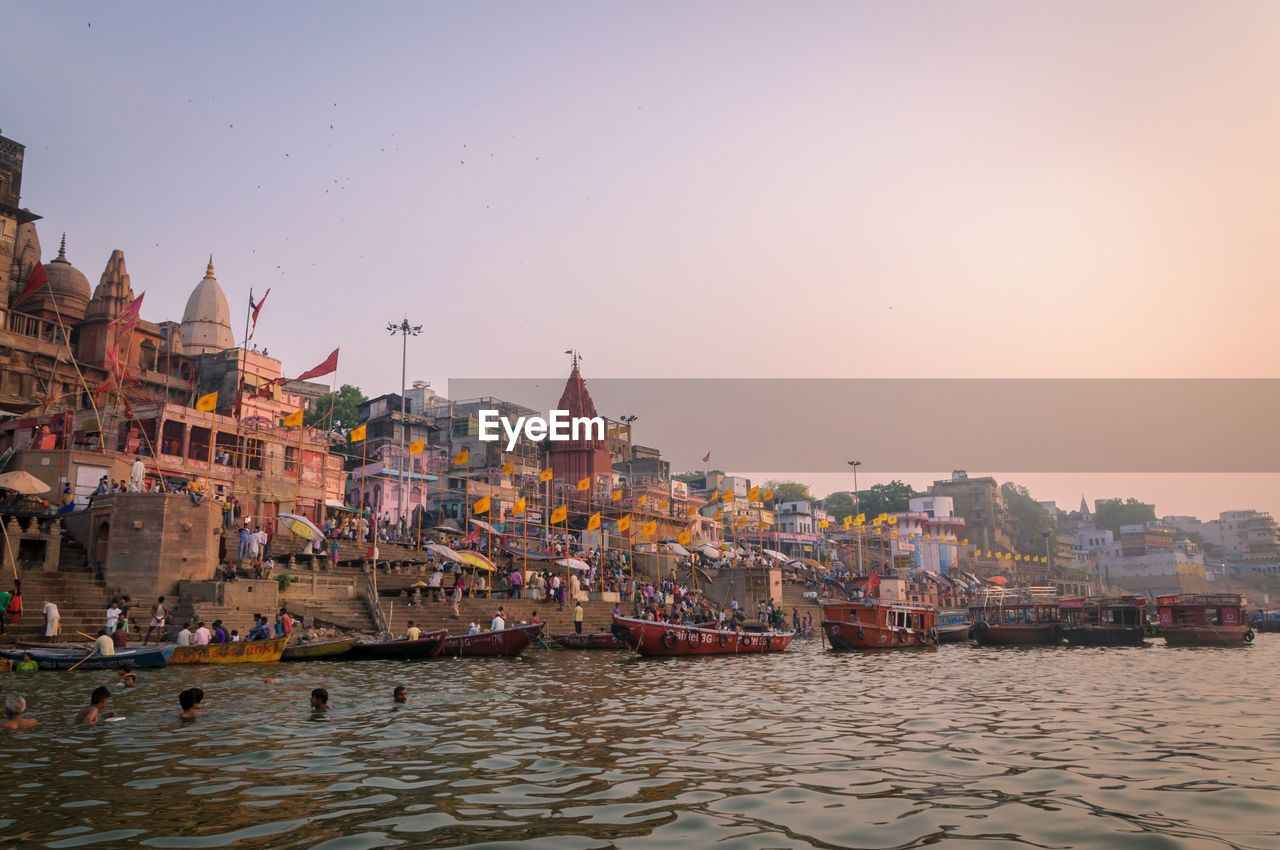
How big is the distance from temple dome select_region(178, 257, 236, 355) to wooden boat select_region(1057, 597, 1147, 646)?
44.4m

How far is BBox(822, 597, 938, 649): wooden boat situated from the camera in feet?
110

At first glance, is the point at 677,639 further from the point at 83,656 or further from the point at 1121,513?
the point at 1121,513

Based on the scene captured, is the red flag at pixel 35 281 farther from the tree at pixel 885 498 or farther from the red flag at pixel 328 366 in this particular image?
the tree at pixel 885 498

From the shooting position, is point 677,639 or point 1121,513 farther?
point 1121,513

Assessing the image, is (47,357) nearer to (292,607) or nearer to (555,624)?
(292,607)

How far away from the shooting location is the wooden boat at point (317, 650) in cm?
2248

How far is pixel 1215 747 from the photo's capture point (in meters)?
11.5

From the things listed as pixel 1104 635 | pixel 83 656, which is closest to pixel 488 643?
pixel 83 656

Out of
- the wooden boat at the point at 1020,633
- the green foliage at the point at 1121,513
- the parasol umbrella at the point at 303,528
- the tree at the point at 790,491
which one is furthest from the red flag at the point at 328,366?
the green foliage at the point at 1121,513

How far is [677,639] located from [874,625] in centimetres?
1049

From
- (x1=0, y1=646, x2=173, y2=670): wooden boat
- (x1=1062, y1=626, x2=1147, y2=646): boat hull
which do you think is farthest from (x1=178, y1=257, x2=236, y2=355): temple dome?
(x1=1062, y1=626, x2=1147, y2=646): boat hull

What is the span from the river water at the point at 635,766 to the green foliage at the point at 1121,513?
139861 mm

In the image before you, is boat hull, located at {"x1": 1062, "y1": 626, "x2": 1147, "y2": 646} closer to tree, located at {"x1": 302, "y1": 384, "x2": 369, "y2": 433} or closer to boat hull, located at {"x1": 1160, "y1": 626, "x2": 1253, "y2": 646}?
boat hull, located at {"x1": 1160, "y1": 626, "x2": 1253, "y2": 646}

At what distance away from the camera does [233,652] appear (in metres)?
21.1
